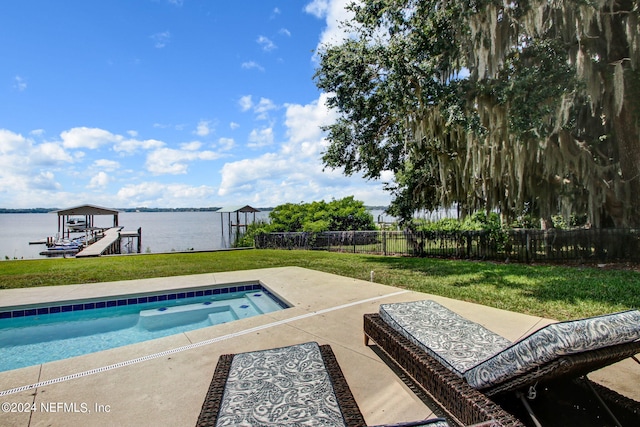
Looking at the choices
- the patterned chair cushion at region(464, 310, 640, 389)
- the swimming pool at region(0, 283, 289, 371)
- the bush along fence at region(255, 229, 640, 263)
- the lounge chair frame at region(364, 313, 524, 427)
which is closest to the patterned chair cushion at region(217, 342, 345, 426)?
the lounge chair frame at region(364, 313, 524, 427)

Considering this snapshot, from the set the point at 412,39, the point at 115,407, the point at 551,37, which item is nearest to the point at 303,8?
the point at 412,39

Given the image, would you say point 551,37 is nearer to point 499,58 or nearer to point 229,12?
point 499,58

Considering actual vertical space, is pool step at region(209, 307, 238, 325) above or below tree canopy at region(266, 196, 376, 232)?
below

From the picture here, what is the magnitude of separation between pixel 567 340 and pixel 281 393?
4.68ft

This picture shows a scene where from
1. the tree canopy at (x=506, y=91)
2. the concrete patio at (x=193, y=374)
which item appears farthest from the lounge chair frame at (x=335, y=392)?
the tree canopy at (x=506, y=91)

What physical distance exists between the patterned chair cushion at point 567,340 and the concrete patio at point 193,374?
2.74 feet

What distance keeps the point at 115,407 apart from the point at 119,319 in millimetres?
3490

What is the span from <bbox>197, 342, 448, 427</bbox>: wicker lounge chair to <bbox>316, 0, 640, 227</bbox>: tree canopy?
6765mm

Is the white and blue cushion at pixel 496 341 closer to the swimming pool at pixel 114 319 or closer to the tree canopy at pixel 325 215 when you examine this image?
the swimming pool at pixel 114 319

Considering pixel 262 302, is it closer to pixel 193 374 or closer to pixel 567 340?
pixel 193 374

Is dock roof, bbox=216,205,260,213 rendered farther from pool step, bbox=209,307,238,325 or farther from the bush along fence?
pool step, bbox=209,307,238,325

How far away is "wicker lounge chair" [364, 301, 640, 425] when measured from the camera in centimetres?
143

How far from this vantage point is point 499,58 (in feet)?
22.9

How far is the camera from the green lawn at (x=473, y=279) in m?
4.66
